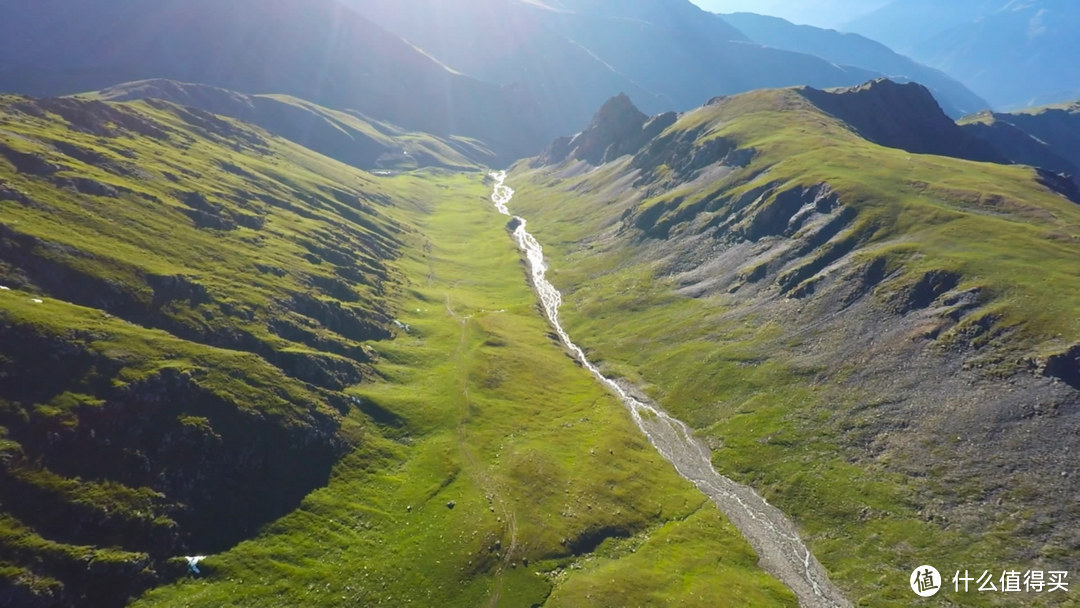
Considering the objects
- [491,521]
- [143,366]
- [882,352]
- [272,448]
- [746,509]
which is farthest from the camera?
[882,352]

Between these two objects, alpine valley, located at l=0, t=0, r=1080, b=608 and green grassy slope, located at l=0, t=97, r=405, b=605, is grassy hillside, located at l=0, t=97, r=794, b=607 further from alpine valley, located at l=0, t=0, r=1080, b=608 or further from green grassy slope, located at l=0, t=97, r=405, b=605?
alpine valley, located at l=0, t=0, r=1080, b=608

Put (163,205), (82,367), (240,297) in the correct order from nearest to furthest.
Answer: (82,367) → (240,297) → (163,205)

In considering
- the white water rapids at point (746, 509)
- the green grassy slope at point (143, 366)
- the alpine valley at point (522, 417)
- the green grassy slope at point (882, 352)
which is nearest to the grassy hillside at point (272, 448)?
the green grassy slope at point (143, 366)

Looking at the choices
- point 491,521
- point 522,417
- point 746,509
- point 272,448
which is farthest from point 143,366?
point 746,509

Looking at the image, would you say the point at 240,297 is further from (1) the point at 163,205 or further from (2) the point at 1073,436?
(2) the point at 1073,436

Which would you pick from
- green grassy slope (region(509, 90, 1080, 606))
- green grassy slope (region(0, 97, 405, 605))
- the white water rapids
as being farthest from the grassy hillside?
green grassy slope (region(509, 90, 1080, 606))

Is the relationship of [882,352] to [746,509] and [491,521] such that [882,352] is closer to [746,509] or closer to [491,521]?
[746,509]

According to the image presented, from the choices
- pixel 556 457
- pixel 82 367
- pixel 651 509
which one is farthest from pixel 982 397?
pixel 82 367
